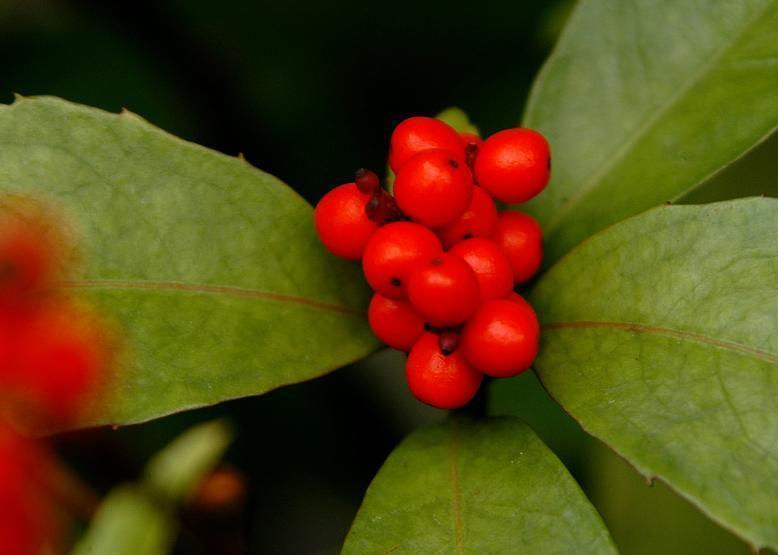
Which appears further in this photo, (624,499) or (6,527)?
(624,499)

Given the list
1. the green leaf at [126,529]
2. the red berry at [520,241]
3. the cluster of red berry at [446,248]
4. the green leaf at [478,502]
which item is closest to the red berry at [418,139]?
the cluster of red berry at [446,248]

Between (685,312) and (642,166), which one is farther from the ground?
(642,166)

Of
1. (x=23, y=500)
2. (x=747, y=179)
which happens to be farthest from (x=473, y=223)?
(x=747, y=179)

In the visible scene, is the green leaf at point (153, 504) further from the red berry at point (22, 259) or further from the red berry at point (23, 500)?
the red berry at point (22, 259)

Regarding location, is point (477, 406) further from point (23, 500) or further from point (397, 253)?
point (23, 500)

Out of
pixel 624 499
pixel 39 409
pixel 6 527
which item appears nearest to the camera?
pixel 6 527

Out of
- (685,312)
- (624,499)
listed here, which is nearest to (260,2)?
(624,499)

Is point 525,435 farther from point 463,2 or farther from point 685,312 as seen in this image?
point 463,2
